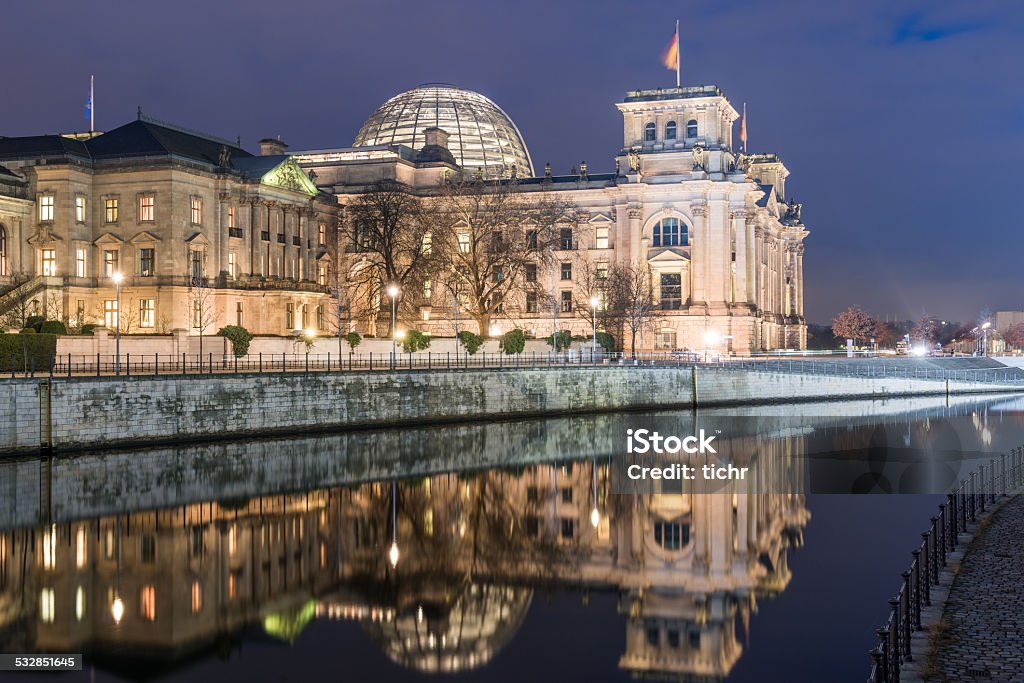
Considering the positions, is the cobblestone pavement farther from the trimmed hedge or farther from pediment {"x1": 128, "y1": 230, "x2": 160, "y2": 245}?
pediment {"x1": 128, "y1": 230, "x2": 160, "y2": 245}

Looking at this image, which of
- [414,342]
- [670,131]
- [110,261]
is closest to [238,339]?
[414,342]

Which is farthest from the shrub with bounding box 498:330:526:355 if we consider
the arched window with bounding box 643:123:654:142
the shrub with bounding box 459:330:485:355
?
the arched window with bounding box 643:123:654:142

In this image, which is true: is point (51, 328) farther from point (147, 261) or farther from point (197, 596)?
point (197, 596)

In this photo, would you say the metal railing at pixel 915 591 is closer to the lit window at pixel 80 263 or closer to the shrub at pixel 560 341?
the shrub at pixel 560 341

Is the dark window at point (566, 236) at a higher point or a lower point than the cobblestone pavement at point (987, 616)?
higher

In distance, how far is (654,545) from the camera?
28.8 metres

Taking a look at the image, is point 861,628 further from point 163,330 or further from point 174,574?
point 163,330

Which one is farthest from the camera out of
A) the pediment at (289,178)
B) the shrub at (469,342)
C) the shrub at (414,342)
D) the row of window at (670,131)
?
the row of window at (670,131)

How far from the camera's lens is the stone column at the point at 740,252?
11212 centimetres

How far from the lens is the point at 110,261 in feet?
270

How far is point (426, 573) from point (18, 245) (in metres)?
62.1

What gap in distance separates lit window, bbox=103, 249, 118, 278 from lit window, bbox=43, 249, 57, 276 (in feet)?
11.7

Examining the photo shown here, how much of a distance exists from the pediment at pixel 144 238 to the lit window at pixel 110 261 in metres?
1.80

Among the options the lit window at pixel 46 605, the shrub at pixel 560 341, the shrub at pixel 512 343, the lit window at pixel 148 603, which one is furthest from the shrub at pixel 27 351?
the shrub at pixel 560 341
